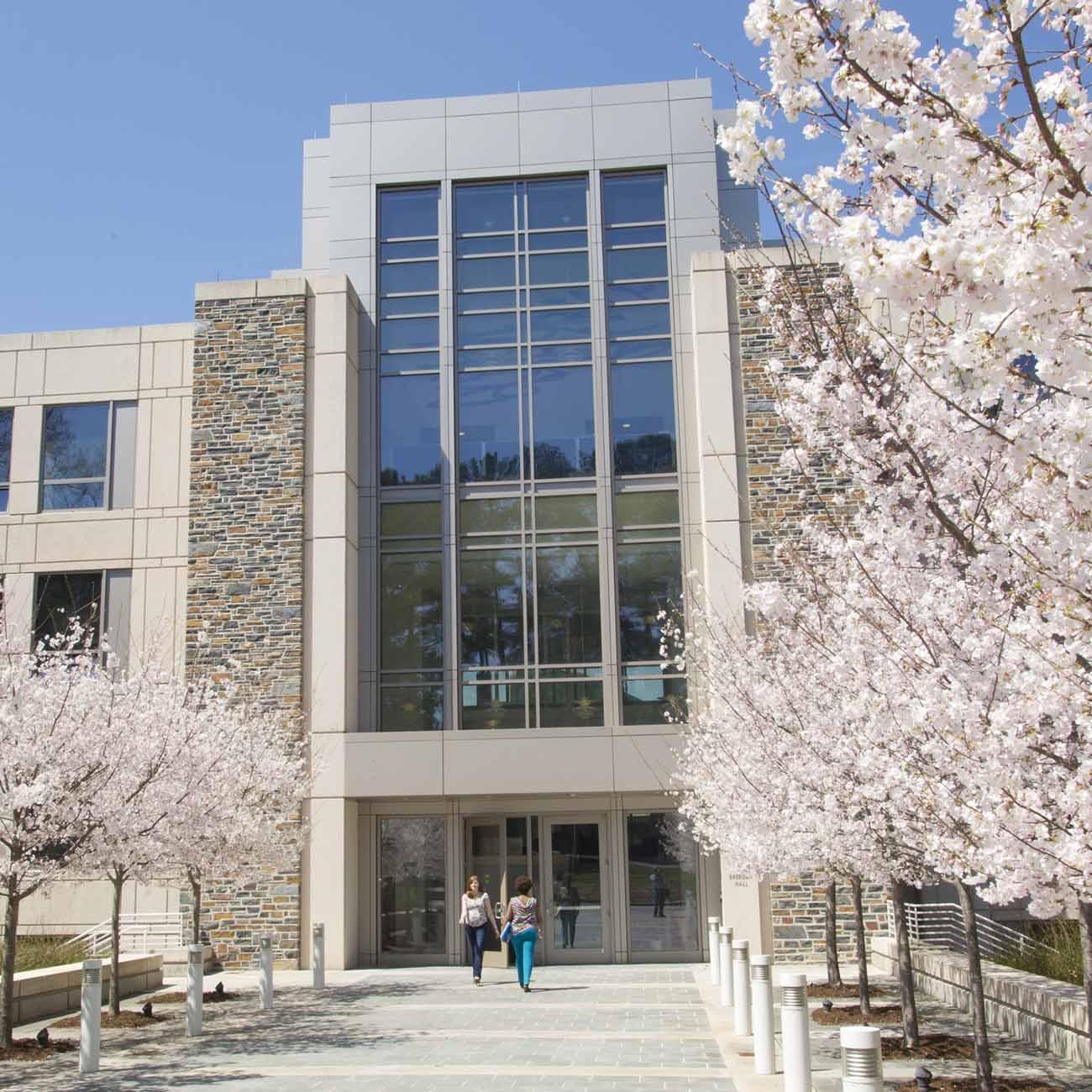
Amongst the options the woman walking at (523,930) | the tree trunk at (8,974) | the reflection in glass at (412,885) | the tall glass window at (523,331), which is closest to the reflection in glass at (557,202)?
the tall glass window at (523,331)

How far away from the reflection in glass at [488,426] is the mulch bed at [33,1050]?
13.2m

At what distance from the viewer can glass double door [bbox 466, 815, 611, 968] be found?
2241 centimetres

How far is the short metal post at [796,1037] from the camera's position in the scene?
29.3 ft

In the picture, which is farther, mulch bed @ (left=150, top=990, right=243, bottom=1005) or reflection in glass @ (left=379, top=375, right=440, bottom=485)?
reflection in glass @ (left=379, top=375, right=440, bottom=485)

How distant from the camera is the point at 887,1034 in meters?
12.5

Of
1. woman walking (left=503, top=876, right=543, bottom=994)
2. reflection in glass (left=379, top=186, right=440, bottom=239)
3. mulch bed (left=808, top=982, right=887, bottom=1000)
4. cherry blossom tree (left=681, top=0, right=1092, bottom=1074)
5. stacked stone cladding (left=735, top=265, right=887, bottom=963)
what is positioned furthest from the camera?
reflection in glass (left=379, top=186, right=440, bottom=239)

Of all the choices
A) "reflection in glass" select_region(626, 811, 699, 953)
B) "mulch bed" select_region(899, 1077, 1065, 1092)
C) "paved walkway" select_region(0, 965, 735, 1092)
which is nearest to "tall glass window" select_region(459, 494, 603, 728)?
"reflection in glass" select_region(626, 811, 699, 953)

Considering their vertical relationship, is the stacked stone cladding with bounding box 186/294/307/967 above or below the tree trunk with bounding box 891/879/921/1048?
above

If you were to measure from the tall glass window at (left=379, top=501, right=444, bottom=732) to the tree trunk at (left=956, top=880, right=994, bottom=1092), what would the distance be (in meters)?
14.1

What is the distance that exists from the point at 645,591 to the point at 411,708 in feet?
16.2

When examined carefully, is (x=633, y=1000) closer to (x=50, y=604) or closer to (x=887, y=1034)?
(x=887, y=1034)

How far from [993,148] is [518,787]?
18131mm

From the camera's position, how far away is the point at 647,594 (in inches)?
915

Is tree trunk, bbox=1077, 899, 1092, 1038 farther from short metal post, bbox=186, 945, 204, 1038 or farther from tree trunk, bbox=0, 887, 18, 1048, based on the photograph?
tree trunk, bbox=0, 887, 18, 1048
